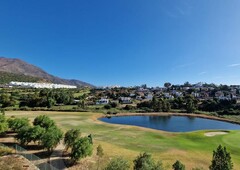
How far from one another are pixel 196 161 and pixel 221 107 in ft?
237

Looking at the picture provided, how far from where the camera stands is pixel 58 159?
27891mm

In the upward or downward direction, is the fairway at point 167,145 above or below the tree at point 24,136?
below

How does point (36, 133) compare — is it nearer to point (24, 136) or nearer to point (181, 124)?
point (24, 136)

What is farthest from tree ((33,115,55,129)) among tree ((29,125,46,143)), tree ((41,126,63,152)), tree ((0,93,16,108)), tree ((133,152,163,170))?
tree ((0,93,16,108))

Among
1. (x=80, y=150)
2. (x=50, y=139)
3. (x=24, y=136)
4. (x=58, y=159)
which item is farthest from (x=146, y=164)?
(x=24, y=136)

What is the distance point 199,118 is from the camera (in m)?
80.8

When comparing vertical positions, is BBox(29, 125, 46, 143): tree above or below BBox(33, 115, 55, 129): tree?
below

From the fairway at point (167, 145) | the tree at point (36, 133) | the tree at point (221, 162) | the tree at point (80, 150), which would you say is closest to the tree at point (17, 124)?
the tree at point (36, 133)

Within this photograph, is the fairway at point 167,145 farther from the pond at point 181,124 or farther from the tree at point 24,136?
the pond at point 181,124

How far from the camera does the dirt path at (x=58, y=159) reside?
1026 inches

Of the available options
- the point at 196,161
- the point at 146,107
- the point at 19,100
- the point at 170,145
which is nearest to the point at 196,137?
the point at 170,145

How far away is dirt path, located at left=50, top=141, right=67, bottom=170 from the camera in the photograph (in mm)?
26052

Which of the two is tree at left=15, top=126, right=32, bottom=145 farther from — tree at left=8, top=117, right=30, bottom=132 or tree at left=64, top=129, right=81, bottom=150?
tree at left=64, top=129, right=81, bottom=150

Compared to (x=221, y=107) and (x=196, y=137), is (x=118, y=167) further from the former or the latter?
(x=221, y=107)
